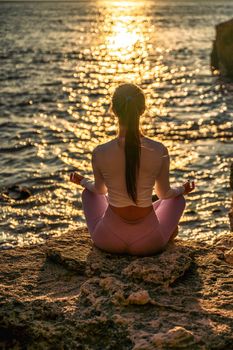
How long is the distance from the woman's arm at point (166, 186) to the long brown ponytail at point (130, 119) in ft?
0.83

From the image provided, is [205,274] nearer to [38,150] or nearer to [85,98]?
[38,150]

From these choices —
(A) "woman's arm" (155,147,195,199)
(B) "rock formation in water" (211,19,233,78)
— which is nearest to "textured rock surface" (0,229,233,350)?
(A) "woman's arm" (155,147,195,199)

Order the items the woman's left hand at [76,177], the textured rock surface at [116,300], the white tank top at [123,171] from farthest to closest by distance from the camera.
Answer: the woman's left hand at [76,177] < the white tank top at [123,171] < the textured rock surface at [116,300]

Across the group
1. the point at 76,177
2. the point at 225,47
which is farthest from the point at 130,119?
the point at 225,47

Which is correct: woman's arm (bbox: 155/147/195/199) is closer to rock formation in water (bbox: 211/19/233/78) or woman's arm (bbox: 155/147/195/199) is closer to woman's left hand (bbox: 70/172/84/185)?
woman's left hand (bbox: 70/172/84/185)

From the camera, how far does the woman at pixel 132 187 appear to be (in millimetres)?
5633

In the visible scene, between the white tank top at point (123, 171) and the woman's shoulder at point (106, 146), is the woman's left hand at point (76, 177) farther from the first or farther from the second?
the woman's shoulder at point (106, 146)

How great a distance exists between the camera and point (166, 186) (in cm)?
599

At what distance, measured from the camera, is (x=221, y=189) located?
1375 cm

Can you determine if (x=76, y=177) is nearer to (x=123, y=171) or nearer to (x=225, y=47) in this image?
(x=123, y=171)

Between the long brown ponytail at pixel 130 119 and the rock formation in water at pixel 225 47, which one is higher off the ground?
the long brown ponytail at pixel 130 119

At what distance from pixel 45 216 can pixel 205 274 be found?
724 cm

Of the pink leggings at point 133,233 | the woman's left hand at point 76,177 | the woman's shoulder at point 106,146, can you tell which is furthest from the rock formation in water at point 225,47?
the woman's shoulder at point 106,146

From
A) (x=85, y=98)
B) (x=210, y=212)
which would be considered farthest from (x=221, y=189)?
(x=85, y=98)
